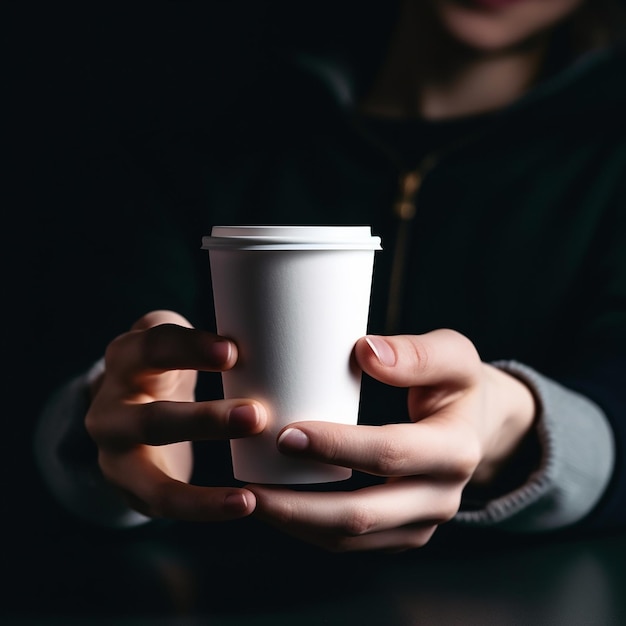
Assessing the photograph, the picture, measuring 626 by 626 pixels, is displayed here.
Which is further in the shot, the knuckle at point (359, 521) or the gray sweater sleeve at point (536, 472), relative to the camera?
the gray sweater sleeve at point (536, 472)

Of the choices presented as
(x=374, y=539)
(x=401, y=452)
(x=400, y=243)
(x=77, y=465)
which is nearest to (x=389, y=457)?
(x=401, y=452)

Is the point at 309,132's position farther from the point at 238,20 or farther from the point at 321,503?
the point at 321,503

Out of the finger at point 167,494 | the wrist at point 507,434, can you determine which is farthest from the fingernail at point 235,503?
the wrist at point 507,434

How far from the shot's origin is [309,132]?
1521 millimetres

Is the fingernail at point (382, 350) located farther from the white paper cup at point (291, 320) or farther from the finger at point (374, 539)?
the finger at point (374, 539)

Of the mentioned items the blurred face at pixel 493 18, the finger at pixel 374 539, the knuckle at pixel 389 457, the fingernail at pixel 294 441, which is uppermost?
the blurred face at pixel 493 18

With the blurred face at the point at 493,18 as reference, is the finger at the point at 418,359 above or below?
below

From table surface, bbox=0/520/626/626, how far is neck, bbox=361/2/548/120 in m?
0.89

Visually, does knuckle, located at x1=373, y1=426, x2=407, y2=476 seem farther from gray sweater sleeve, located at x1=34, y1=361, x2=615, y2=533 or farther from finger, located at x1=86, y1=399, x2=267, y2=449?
gray sweater sleeve, located at x1=34, y1=361, x2=615, y2=533

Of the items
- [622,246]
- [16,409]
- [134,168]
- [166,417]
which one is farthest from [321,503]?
[16,409]

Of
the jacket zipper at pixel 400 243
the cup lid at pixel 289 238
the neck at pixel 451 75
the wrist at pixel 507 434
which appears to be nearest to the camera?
the cup lid at pixel 289 238

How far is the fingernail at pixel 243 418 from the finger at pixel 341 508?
2.7 inches

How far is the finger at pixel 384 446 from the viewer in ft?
2.14

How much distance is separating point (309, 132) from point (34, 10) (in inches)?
30.0
